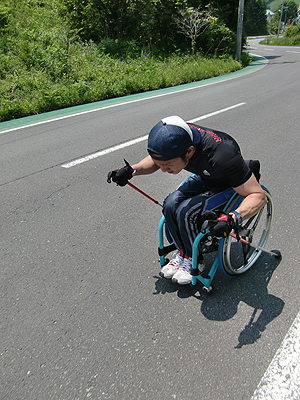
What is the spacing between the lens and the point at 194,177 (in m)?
2.60

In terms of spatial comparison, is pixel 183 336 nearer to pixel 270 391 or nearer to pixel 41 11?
pixel 270 391

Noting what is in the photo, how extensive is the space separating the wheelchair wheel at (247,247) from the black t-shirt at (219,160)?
0.30 m

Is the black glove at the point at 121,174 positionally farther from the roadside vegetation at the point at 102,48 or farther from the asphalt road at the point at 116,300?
the roadside vegetation at the point at 102,48

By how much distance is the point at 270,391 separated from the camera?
1.70 meters

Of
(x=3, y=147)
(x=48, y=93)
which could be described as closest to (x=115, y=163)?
(x=3, y=147)

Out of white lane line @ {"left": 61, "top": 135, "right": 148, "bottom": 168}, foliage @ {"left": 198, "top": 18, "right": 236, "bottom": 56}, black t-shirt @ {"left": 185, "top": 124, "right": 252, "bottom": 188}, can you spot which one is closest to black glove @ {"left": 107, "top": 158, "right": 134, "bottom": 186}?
black t-shirt @ {"left": 185, "top": 124, "right": 252, "bottom": 188}

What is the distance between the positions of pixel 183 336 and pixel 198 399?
0.42 metres

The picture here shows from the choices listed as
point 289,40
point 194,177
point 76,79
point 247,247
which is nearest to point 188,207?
point 194,177

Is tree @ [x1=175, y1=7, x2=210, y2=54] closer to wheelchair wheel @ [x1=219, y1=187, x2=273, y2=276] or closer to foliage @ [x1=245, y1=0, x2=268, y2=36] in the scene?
wheelchair wheel @ [x1=219, y1=187, x2=273, y2=276]

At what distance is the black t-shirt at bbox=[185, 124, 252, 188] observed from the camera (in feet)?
6.84

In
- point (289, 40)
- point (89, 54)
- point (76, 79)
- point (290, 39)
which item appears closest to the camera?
point (76, 79)

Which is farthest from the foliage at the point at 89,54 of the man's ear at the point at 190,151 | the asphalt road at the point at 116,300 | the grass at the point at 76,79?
the man's ear at the point at 190,151

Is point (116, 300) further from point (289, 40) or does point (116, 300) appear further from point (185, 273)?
point (289, 40)

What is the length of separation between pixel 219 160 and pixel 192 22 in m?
17.5
